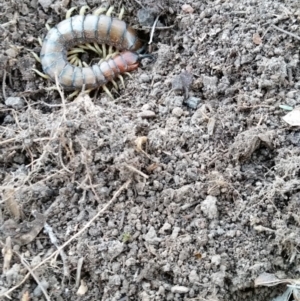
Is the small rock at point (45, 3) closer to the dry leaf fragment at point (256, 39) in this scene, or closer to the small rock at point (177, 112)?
the small rock at point (177, 112)

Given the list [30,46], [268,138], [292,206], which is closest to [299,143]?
[268,138]

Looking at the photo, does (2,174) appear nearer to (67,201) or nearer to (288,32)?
(67,201)

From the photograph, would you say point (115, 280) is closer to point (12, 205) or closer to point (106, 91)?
point (12, 205)

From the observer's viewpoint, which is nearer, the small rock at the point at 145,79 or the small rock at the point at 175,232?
the small rock at the point at 175,232

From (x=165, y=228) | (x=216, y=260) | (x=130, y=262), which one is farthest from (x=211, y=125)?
(x=130, y=262)

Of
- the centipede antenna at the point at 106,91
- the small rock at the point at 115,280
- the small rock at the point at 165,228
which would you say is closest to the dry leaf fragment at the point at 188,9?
the centipede antenna at the point at 106,91

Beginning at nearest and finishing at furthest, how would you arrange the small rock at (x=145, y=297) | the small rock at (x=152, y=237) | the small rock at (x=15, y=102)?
1. the small rock at (x=145, y=297)
2. the small rock at (x=152, y=237)
3. the small rock at (x=15, y=102)

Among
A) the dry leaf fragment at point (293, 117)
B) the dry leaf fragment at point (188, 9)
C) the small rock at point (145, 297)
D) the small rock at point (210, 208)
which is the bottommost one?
the small rock at point (145, 297)
